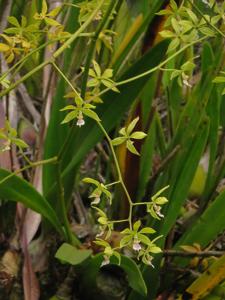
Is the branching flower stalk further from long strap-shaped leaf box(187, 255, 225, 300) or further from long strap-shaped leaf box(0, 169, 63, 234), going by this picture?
long strap-shaped leaf box(187, 255, 225, 300)

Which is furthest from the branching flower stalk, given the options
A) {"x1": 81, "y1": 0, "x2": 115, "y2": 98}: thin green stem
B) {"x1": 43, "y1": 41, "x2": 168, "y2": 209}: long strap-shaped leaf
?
{"x1": 43, "y1": 41, "x2": 168, "y2": 209}: long strap-shaped leaf

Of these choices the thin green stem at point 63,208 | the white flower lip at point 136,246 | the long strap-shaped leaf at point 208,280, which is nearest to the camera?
the white flower lip at point 136,246

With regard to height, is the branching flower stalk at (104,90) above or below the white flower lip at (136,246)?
above

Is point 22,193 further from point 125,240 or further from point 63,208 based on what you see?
point 125,240

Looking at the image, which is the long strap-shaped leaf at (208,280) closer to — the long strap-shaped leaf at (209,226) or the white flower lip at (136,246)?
the long strap-shaped leaf at (209,226)

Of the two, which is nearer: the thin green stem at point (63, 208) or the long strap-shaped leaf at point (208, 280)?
the thin green stem at point (63, 208)

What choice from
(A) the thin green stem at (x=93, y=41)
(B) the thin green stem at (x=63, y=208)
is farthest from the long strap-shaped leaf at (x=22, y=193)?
(A) the thin green stem at (x=93, y=41)

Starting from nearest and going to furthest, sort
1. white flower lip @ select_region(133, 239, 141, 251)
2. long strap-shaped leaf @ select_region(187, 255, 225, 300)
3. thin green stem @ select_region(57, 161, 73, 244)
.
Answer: white flower lip @ select_region(133, 239, 141, 251)
thin green stem @ select_region(57, 161, 73, 244)
long strap-shaped leaf @ select_region(187, 255, 225, 300)
